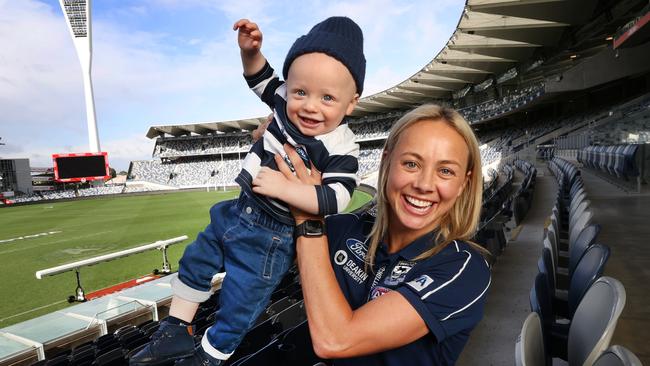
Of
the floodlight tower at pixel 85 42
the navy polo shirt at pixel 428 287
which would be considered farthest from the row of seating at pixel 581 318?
the floodlight tower at pixel 85 42

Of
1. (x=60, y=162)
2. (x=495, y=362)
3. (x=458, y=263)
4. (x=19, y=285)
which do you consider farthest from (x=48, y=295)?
(x=60, y=162)

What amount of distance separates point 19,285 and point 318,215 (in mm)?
13061

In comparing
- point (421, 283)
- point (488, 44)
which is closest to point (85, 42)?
point (488, 44)

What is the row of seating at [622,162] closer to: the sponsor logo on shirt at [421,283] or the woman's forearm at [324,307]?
the sponsor logo on shirt at [421,283]

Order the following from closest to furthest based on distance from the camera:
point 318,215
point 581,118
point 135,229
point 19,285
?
point 318,215, point 19,285, point 135,229, point 581,118

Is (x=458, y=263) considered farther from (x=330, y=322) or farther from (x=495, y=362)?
(x=495, y=362)

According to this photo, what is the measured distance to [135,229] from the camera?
1889cm

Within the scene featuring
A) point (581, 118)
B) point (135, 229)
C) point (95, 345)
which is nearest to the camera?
point (95, 345)

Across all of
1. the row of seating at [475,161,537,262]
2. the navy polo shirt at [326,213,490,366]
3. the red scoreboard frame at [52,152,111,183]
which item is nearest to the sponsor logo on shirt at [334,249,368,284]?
the navy polo shirt at [326,213,490,366]

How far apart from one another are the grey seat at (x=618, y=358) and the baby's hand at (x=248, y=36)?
1.53 metres

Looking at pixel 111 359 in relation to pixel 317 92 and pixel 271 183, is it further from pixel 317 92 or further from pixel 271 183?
pixel 317 92

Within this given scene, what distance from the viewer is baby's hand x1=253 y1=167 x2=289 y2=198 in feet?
3.96

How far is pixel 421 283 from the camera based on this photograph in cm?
107

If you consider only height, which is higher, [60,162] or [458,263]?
[458,263]
